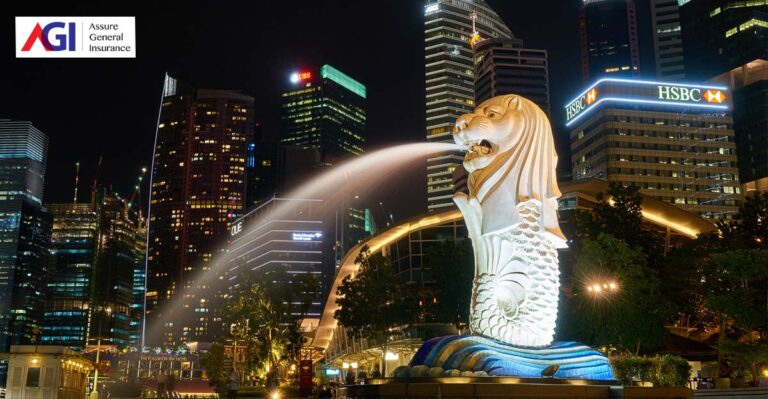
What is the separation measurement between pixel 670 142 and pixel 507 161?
10540 cm

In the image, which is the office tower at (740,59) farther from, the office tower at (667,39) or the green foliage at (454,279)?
the green foliage at (454,279)

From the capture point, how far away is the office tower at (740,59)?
123500 millimetres

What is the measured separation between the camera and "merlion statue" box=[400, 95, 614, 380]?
850 inches

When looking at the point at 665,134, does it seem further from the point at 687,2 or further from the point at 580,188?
the point at 580,188

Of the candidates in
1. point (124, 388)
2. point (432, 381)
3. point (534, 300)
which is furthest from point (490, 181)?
point (124, 388)

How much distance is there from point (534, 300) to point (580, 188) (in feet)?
119

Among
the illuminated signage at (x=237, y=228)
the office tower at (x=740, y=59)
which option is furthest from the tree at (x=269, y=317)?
the illuminated signage at (x=237, y=228)

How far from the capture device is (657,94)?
121m

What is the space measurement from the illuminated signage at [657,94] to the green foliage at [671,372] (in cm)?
9426

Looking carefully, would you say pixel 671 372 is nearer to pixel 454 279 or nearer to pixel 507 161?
pixel 507 161

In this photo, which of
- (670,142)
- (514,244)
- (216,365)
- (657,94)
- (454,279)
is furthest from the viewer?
(657,94)

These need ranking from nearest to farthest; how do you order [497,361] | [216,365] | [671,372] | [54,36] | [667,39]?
[497,361] < [54,36] < [671,372] < [216,365] < [667,39]

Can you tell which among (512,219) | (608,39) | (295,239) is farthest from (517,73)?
(512,219)

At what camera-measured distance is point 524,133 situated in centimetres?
2361
